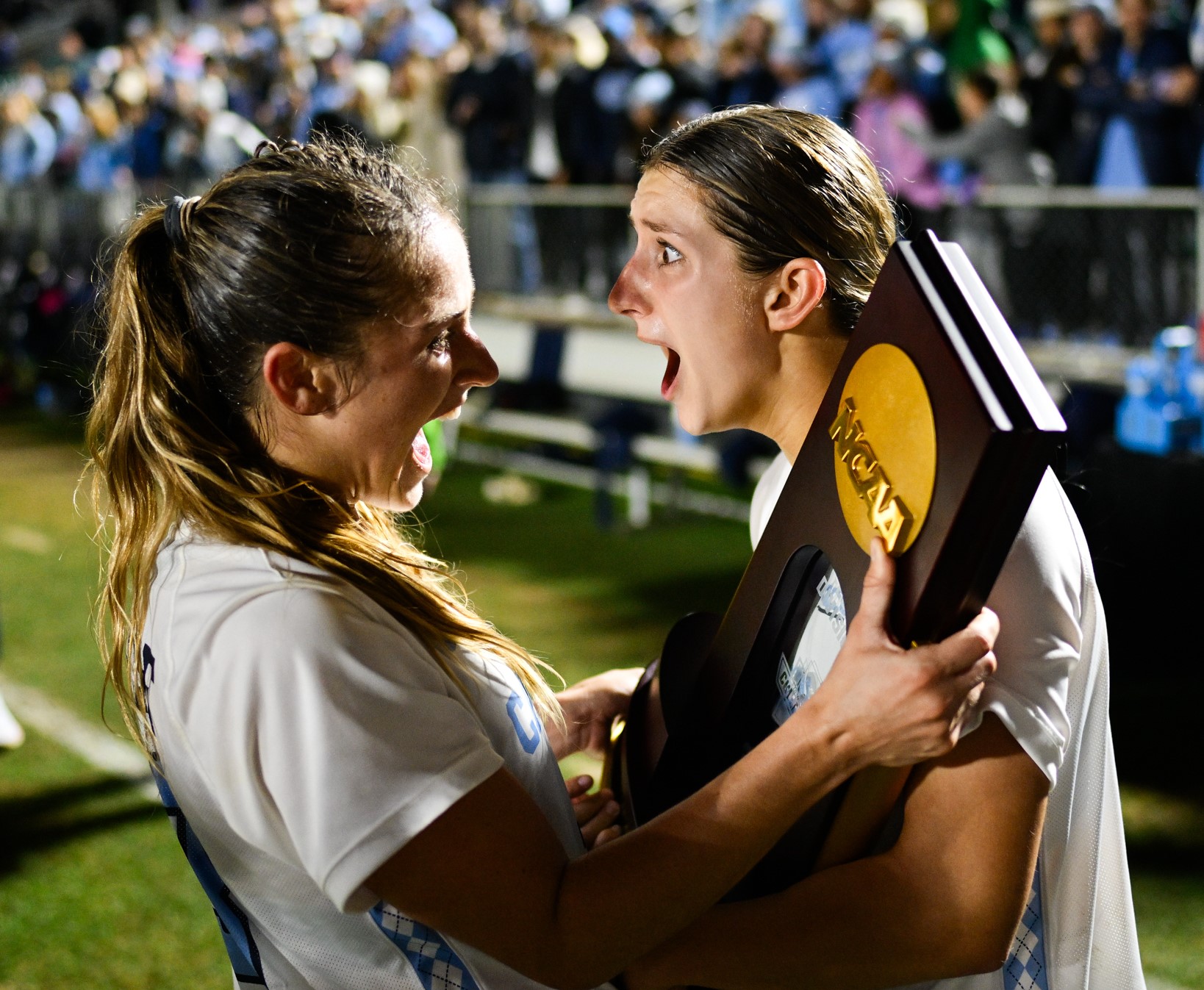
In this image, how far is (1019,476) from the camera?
106 centimetres

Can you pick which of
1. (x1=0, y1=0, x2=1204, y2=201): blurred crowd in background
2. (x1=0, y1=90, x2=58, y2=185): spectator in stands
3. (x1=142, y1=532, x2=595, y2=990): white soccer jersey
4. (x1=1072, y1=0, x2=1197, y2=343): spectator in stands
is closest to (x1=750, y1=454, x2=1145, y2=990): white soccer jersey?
(x1=142, y1=532, x2=595, y2=990): white soccer jersey

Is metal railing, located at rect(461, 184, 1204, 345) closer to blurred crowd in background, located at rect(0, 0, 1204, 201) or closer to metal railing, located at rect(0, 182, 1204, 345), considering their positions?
metal railing, located at rect(0, 182, 1204, 345)

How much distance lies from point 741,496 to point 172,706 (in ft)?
22.5

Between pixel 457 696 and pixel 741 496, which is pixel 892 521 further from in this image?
pixel 741 496

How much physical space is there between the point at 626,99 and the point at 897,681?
879 centimetres

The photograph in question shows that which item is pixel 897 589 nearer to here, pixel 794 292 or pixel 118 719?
pixel 794 292

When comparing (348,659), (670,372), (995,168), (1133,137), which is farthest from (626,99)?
(348,659)

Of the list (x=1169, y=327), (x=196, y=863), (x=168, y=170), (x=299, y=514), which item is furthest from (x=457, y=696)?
(x=168, y=170)

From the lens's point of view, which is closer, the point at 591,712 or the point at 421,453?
the point at 421,453

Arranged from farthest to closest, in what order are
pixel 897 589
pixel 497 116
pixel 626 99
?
pixel 497 116, pixel 626 99, pixel 897 589

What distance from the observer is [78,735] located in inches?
179

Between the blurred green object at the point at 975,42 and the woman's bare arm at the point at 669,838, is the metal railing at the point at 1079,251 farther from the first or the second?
the woman's bare arm at the point at 669,838

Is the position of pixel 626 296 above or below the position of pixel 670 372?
above

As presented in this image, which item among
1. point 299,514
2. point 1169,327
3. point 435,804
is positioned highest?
point 299,514
